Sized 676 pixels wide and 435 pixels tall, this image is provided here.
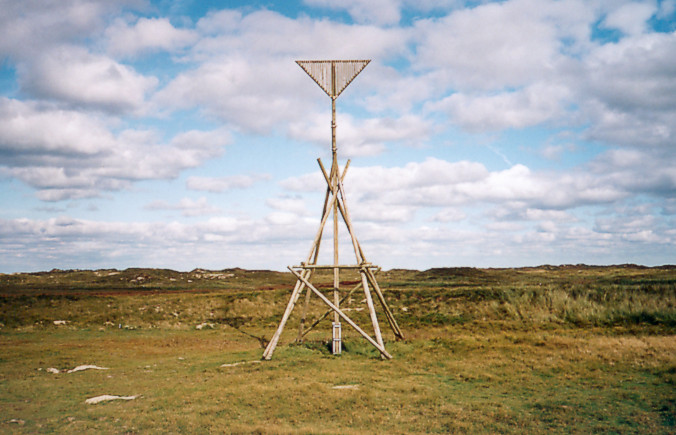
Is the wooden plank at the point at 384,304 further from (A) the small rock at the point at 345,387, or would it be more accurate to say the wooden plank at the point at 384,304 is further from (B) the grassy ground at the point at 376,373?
(A) the small rock at the point at 345,387

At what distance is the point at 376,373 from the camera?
1530 centimetres

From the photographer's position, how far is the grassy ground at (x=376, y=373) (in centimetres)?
1061

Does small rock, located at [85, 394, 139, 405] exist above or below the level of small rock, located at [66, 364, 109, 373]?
above

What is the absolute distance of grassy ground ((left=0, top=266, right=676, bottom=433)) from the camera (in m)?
10.6

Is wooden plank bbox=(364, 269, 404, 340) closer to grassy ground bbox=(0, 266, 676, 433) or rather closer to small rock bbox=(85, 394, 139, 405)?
grassy ground bbox=(0, 266, 676, 433)

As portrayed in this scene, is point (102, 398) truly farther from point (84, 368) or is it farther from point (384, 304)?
point (384, 304)

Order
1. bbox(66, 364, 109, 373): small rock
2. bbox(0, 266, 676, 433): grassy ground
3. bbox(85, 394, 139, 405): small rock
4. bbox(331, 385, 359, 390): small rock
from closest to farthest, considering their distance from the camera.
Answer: bbox(0, 266, 676, 433): grassy ground → bbox(85, 394, 139, 405): small rock → bbox(331, 385, 359, 390): small rock → bbox(66, 364, 109, 373): small rock

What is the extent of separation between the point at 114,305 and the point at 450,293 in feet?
88.6

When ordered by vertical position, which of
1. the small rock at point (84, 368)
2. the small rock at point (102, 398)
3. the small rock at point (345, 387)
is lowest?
the small rock at point (84, 368)

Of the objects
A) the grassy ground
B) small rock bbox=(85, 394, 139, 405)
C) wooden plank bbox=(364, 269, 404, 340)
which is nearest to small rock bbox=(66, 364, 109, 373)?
the grassy ground

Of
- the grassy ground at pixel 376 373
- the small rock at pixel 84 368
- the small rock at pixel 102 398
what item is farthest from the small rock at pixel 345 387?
the small rock at pixel 84 368

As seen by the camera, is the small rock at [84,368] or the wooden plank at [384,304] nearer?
the small rock at [84,368]

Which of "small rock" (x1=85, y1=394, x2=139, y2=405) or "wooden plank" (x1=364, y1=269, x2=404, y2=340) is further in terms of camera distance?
"wooden plank" (x1=364, y1=269, x2=404, y2=340)

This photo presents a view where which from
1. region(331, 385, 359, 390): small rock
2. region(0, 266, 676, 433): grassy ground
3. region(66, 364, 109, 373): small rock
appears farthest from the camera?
region(66, 364, 109, 373): small rock
